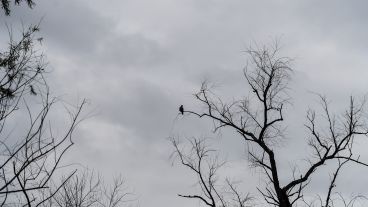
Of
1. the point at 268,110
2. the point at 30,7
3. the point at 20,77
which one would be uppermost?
the point at 268,110

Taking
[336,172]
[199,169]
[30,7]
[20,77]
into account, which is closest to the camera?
[20,77]

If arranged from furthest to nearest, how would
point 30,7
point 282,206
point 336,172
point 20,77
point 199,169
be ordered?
point 199,169 < point 336,172 < point 282,206 < point 30,7 < point 20,77

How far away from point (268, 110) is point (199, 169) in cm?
434

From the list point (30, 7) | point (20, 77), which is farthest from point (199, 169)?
point (20, 77)

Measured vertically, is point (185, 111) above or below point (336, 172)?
above

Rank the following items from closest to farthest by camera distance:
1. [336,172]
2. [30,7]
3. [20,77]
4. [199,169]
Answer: [20,77]
[30,7]
[336,172]
[199,169]

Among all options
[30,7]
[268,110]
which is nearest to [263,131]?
[268,110]

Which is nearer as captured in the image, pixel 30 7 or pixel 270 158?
pixel 30 7

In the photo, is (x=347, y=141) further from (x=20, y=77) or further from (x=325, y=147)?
(x=20, y=77)

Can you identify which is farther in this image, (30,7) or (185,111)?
(185,111)

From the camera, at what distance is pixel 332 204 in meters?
13.7

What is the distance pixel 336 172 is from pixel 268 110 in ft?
9.91

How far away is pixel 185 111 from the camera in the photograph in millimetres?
13055

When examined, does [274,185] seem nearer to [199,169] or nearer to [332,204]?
[332,204]
